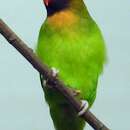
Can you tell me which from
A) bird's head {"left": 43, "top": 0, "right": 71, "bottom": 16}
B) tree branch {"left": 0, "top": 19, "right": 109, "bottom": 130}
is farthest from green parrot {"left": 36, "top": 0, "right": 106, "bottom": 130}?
tree branch {"left": 0, "top": 19, "right": 109, "bottom": 130}

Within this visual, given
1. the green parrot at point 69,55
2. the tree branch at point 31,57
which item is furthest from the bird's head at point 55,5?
the tree branch at point 31,57

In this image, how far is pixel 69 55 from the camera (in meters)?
0.76

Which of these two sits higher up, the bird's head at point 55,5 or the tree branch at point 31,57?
the tree branch at point 31,57

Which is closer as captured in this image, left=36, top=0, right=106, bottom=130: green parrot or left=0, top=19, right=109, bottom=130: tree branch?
left=0, top=19, right=109, bottom=130: tree branch

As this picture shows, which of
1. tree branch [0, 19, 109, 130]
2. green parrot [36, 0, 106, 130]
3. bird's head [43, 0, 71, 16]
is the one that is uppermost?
tree branch [0, 19, 109, 130]

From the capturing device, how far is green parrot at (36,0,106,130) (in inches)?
29.8

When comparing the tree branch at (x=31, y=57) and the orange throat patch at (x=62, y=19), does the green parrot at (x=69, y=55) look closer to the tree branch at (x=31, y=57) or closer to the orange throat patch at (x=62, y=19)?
the orange throat patch at (x=62, y=19)

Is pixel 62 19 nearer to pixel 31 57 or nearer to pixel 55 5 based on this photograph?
pixel 55 5

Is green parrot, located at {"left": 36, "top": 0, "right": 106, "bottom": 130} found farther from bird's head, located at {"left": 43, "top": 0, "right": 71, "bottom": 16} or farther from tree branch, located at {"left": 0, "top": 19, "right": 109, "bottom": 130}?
tree branch, located at {"left": 0, "top": 19, "right": 109, "bottom": 130}

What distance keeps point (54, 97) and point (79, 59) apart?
0.27 feet

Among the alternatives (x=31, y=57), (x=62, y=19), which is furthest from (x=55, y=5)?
(x=31, y=57)

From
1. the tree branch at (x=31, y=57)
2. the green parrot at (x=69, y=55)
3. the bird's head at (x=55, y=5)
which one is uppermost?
the tree branch at (x=31, y=57)

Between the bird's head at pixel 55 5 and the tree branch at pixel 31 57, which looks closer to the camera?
the tree branch at pixel 31 57

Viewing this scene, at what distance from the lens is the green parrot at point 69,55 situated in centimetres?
76
